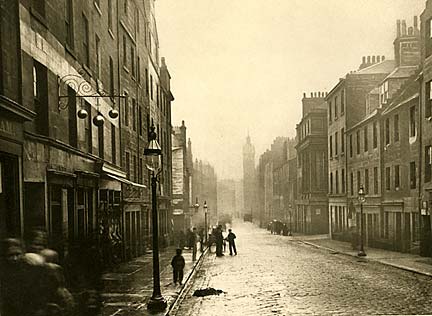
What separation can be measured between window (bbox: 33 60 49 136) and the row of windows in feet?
107

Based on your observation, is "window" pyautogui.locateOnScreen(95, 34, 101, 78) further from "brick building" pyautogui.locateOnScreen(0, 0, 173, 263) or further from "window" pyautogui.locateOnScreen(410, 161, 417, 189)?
"window" pyautogui.locateOnScreen(410, 161, 417, 189)

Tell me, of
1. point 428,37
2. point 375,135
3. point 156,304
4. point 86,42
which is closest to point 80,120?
point 86,42

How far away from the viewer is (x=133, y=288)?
16.5 meters

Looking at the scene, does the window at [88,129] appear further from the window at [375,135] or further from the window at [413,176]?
the window at [375,135]

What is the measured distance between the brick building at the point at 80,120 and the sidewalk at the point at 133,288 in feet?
2.95

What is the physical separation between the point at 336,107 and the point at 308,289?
104 ft

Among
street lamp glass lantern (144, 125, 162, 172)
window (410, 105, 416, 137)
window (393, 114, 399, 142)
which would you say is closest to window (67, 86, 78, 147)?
street lamp glass lantern (144, 125, 162, 172)

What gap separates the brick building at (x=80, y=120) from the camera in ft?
40.0

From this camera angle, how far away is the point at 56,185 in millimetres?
14828

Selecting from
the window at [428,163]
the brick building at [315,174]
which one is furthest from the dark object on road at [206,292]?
the brick building at [315,174]

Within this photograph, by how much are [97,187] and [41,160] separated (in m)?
5.75

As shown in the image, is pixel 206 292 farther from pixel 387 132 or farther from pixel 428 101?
pixel 387 132

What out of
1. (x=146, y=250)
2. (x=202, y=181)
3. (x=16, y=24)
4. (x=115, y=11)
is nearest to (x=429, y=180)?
(x=146, y=250)

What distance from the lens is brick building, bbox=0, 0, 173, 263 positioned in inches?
480
